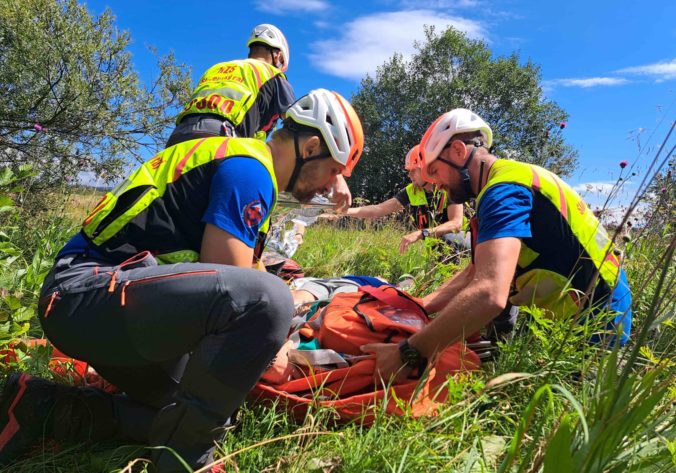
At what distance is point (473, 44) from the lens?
103ft

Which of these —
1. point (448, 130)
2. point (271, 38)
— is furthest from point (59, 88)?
point (448, 130)

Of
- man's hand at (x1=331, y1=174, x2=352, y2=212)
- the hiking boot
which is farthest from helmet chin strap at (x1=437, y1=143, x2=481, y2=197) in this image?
the hiking boot

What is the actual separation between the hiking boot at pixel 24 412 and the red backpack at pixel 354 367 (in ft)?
3.06

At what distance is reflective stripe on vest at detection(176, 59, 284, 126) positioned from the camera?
404 centimetres

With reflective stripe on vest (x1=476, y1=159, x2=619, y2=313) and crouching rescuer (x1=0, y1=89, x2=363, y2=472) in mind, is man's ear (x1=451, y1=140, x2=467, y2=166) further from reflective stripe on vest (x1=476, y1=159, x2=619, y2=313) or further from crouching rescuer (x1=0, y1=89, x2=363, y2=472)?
crouching rescuer (x1=0, y1=89, x2=363, y2=472)

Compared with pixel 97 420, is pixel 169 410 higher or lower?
higher

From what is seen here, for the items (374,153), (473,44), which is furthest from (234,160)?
(473,44)

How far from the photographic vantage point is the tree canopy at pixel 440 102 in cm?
3039

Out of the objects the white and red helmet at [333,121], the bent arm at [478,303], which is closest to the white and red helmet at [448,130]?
the white and red helmet at [333,121]

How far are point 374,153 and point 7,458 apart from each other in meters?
29.6

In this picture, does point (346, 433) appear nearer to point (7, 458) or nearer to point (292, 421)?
point (292, 421)

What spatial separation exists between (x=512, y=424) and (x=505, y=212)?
99cm

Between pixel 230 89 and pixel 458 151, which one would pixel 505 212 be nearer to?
pixel 458 151

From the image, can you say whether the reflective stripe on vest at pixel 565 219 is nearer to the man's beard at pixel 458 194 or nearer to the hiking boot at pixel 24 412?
the man's beard at pixel 458 194
